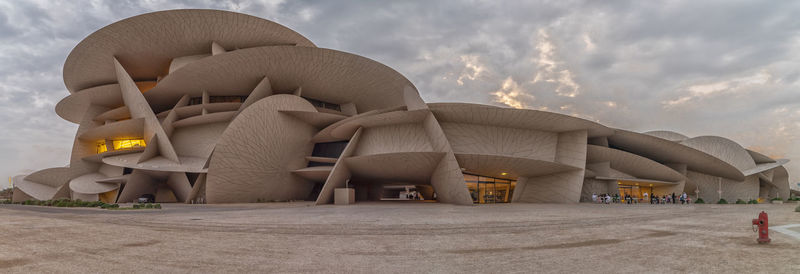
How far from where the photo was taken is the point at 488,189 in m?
33.1

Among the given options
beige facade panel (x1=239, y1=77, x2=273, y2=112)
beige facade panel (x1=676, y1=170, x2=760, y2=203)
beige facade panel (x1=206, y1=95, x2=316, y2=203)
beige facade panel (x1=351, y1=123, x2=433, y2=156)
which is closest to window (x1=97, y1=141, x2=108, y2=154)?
beige facade panel (x1=239, y1=77, x2=273, y2=112)

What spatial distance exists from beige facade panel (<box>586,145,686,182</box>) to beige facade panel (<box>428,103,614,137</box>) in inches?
121

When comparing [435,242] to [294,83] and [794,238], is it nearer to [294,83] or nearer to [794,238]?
[794,238]

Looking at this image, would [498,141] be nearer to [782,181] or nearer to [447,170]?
[447,170]

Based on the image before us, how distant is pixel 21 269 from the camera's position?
4.65 metres

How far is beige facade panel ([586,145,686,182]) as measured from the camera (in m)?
28.7

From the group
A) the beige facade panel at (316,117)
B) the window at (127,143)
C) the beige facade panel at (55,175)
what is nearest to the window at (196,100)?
the window at (127,143)

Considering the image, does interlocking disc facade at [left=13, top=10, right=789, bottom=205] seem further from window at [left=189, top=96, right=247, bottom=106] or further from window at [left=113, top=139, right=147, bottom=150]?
window at [left=113, top=139, right=147, bottom=150]

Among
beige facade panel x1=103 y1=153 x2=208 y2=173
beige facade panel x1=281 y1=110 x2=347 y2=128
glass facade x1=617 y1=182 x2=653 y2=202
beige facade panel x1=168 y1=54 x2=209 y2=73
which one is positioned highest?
beige facade panel x1=168 y1=54 x2=209 y2=73

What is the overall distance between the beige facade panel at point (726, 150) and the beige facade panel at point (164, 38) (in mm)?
41440

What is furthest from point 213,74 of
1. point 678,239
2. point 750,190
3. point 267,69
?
point 750,190

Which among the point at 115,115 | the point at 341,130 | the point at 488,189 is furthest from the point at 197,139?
the point at 488,189

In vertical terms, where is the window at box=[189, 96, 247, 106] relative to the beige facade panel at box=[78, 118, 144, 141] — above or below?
above

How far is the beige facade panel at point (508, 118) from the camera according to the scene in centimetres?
2336
